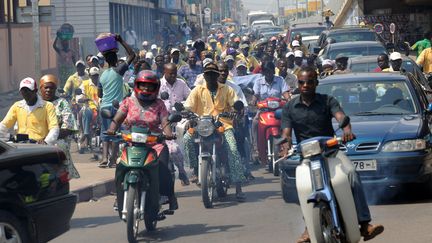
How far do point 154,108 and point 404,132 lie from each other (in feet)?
9.27

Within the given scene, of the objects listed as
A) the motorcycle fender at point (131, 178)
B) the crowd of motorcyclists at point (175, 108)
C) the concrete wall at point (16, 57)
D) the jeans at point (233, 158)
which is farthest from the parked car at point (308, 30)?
the motorcycle fender at point (131, 178)

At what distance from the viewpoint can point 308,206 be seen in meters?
8.02

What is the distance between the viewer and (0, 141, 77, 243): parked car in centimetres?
821

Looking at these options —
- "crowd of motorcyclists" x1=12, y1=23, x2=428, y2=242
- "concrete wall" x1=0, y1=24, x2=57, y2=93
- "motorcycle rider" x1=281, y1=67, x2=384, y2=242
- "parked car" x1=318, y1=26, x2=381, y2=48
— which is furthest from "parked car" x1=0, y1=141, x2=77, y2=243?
"parked car" x1=318, y1=26, x2=381, y2=48

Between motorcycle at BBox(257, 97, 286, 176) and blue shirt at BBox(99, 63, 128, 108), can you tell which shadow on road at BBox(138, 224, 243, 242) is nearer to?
motorcycle at BBox(257, 97, 286, 176)

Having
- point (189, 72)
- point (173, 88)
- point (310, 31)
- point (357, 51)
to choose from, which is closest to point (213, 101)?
point (173, 88)

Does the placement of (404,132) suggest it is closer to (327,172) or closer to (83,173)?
(327,172)

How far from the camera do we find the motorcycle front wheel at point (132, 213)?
9648 millimetres

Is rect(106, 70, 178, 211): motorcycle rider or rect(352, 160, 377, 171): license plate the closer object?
rect(106, 70, 178, 211): motorcycle rider

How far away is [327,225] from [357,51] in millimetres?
15154

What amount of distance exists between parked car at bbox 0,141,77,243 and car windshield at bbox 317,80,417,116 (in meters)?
4.55

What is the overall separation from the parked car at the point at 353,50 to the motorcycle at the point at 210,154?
32.2ft

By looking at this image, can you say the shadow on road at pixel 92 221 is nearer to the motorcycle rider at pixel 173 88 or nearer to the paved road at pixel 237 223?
the paved road at pixel 237 223

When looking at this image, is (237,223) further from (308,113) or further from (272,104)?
(272,104)
